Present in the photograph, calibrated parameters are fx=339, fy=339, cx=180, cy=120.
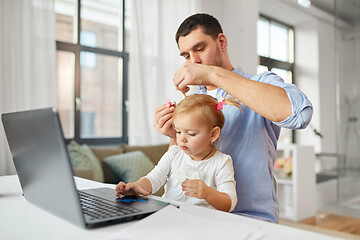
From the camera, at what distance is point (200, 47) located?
4.42 ft

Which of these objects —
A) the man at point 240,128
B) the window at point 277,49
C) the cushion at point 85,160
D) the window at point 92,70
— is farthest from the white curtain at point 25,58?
the window at point 277,49

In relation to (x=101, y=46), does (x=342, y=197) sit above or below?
below

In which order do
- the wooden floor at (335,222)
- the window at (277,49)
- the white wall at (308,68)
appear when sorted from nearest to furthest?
the wooden floor at (335,222), the window at (277,49), the white wall at (308,68)

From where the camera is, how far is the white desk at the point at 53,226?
2.19ft

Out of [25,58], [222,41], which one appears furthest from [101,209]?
[25,58]

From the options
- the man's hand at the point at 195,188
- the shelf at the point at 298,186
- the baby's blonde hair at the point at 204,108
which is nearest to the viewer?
the man's hand at the point at 195,188

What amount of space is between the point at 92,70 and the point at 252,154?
3.11 metres

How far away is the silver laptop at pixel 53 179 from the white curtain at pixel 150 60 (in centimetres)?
293

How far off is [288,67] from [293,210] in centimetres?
414

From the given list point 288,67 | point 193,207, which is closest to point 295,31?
point 288,67

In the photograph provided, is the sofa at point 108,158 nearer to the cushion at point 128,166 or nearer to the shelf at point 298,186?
the cushion at point 128,166

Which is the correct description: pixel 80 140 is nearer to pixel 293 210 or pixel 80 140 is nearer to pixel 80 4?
pixel 80 4

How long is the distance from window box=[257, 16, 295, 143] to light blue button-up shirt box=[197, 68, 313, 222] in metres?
4.97

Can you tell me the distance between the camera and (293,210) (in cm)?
361
